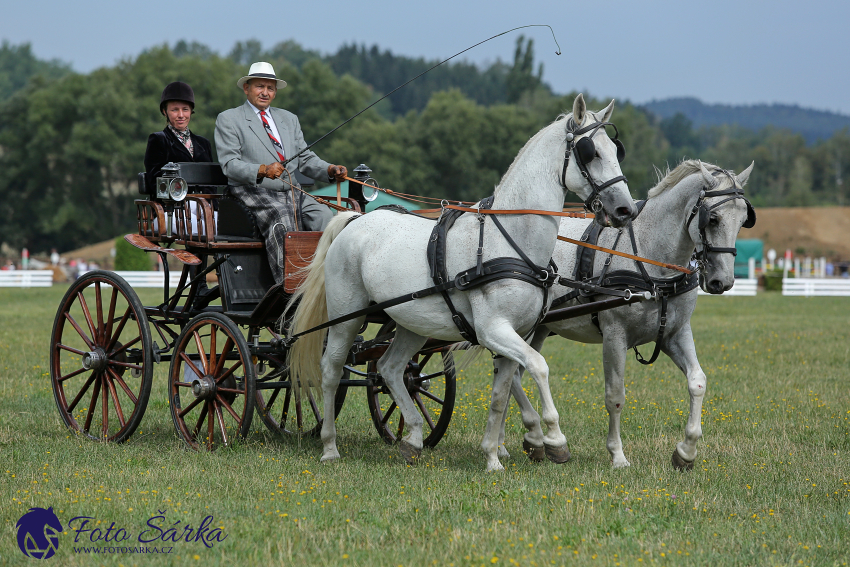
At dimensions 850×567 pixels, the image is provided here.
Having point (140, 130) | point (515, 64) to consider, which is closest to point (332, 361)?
point (140, 130)

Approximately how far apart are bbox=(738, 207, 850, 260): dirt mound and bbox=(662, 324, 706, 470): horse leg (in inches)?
2429

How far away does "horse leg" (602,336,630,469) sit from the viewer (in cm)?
646

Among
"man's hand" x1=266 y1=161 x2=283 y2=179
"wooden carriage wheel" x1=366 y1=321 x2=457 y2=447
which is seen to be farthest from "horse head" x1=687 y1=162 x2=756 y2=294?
"man's hand" x1=266 y1=161 x2=283 y2=179

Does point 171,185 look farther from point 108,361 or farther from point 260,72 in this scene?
point 108,361

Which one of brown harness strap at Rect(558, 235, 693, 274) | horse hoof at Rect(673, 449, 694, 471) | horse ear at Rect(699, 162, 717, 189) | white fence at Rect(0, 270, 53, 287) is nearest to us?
horse ear at Rect(699, 162, 717, 189)

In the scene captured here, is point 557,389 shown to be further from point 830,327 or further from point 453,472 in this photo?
point 830,327

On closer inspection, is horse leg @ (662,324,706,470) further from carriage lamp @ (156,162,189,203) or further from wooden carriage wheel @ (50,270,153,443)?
wooden carriage wheel @ (50,270,153,443)

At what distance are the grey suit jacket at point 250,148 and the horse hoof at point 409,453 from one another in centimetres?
236

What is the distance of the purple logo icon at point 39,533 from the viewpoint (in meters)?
4.39

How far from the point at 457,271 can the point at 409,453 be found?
1512 millimetres

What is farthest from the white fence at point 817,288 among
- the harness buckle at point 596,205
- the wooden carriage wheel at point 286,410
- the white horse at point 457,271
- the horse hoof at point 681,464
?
the harness buckle at point 596,205

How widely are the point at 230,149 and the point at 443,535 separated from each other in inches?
153

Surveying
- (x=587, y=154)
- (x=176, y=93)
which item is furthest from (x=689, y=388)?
(x=176, y=93)

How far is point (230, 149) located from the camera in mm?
7141
